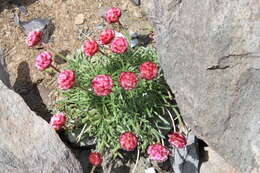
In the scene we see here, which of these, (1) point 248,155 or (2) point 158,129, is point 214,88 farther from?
(2) point 158,129

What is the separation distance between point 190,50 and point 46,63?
116cm

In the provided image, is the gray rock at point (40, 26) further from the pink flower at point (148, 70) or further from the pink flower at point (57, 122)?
the pink flower at point (148, 70)

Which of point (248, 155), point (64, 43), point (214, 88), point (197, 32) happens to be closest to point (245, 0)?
point (197, 32)

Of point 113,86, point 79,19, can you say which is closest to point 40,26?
point 79,19

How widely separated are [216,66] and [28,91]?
79.4 inches

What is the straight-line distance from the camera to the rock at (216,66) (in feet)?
9.01

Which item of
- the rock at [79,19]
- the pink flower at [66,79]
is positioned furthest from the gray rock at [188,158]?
the rock at [79,19]

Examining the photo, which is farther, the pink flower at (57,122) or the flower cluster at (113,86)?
the pink flower at (57,122)

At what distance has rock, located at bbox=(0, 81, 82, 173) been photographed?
129 inches

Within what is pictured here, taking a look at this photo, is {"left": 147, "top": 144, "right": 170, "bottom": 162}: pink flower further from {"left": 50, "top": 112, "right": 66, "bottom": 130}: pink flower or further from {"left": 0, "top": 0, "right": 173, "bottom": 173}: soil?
{"left": 0, "top": 0, "right": 173, "bottom": 173}: soil

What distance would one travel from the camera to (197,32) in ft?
9.33

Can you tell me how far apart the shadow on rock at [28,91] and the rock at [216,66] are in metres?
1.48

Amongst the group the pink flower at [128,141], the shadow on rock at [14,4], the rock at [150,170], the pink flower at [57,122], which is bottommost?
the rock at [150,170]

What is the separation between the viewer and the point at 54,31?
452cm
